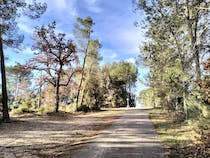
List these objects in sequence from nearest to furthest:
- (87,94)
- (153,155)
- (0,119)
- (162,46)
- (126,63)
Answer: (153,155), (0,119), (162,46), (87,94), (126,63)

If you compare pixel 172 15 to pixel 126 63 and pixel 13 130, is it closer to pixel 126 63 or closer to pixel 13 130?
pixel 13 130

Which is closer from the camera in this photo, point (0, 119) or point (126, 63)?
point (0, 119)

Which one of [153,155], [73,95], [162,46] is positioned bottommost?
[153,155]

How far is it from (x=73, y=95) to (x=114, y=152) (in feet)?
93.6

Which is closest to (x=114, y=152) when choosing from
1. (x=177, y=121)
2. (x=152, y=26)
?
(x=177, y=121)

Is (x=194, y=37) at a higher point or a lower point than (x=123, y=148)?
higher

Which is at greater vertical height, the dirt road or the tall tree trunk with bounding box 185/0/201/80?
the tall tree trunk with bounding box 185/0/201/80

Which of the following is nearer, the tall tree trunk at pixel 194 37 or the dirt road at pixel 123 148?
the dirt road at pixel 123 148

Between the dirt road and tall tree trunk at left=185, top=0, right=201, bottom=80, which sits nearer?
the dirt road

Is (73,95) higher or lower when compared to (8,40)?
lower

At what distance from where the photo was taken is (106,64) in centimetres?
5262

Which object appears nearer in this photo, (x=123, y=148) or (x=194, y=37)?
(x=123, y=148)

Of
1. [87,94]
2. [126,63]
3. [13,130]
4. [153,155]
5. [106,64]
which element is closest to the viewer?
[153,155]

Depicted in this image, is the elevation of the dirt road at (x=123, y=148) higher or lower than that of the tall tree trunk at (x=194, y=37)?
lower
